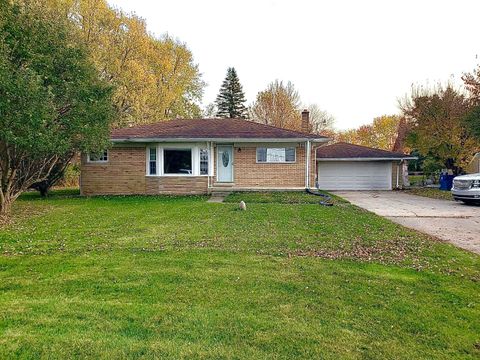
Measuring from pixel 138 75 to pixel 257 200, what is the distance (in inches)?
639

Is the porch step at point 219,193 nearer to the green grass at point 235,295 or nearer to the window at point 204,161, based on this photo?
the window at point 204,161

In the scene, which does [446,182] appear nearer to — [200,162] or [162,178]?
[200,162]

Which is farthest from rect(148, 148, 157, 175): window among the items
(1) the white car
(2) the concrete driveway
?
(1) the white car

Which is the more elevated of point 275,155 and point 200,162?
point 275,155

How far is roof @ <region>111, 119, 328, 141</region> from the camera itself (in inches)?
661

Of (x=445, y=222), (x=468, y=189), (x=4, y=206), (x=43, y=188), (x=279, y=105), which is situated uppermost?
(x=279, y=105)

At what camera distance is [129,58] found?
2562cm

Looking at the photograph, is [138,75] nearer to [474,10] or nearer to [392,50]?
[392,50]

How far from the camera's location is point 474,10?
1398 cm

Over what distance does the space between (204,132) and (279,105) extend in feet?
75.5

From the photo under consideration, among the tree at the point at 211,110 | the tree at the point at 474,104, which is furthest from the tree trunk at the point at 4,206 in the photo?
the tree at the point at 211,110

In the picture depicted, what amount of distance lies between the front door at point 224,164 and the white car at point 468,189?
1041 centimetres

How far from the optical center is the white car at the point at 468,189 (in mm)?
14250

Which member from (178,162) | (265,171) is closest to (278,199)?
(265,171)
